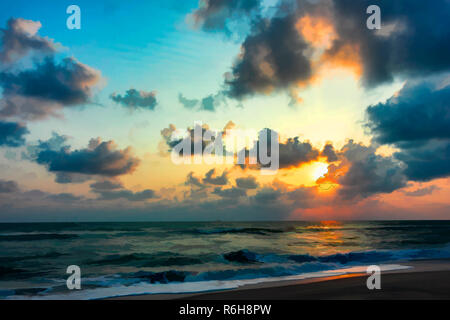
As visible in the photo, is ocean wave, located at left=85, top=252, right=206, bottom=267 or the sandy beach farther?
ocean wave, located at left=85, top=252, right=206, bottom=267

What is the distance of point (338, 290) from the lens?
409 inches

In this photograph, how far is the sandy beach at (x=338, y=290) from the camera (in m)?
9.59

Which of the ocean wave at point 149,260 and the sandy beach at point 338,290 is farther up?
the sandy beach at point 338,290

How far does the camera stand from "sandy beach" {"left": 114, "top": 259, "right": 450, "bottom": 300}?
9.59 metres

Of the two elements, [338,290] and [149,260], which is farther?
[149,260]

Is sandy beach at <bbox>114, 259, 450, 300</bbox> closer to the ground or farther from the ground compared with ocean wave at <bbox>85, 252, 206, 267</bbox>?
farther from the ground

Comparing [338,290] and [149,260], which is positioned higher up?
[338,290]

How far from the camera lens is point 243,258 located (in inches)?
806

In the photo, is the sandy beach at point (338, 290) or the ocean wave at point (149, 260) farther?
the ocean wave at point (149, 260)
